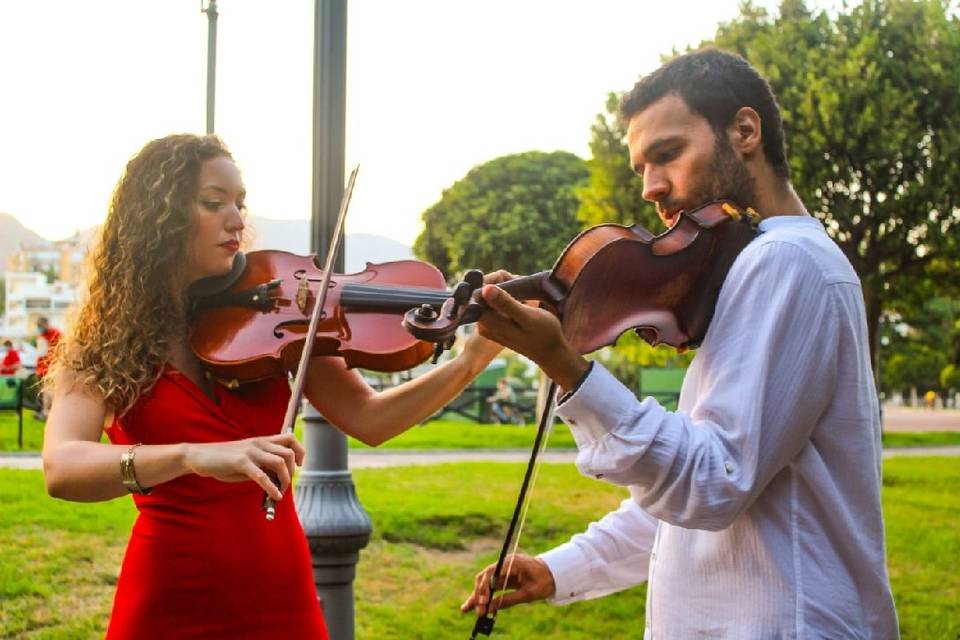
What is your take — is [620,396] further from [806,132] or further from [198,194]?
[806,132]

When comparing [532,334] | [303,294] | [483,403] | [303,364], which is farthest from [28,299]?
[532,334]

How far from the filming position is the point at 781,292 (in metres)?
1.55

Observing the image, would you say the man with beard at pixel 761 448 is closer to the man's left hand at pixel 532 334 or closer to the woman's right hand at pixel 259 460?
the man's left hand at pixel 532 334

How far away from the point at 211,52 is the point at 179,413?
4442mm

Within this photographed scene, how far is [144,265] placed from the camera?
2594mm

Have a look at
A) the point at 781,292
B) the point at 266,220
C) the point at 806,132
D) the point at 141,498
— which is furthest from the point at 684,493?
the point at 806,132

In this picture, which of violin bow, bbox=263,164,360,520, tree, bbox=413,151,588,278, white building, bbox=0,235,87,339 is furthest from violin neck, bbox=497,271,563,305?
white building, bbox=0,235,87,339

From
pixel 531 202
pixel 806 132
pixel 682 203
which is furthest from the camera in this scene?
pixel 531 202

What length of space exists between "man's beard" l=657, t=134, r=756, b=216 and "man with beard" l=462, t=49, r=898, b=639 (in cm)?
8

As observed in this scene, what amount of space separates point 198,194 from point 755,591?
5.48 ft

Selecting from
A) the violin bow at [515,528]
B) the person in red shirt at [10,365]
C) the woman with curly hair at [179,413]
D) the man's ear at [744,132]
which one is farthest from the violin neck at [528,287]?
the person in red shirt at [10,365]

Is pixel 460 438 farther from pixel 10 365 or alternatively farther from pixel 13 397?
pixel 10 365

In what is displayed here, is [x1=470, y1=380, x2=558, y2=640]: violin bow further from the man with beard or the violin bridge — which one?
the violin bridge

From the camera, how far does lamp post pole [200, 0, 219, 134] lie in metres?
6.03
